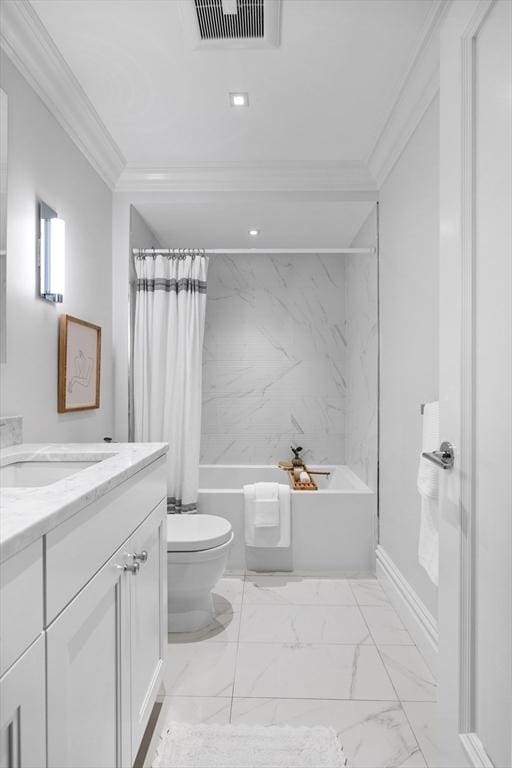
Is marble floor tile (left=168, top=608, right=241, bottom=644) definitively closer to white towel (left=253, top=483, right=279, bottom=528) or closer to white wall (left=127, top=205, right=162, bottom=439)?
white towel (left=253, top=483, right=279, bottom=528)

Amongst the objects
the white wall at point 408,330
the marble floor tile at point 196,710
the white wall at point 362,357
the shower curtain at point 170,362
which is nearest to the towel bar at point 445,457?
the white wall at point 408,330

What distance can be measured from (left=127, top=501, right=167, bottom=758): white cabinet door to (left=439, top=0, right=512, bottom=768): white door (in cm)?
80

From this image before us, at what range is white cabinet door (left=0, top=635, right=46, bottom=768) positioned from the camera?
625mm

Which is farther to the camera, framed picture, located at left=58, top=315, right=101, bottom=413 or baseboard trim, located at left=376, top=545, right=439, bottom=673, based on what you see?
framed picture, located at left=58, top=315, right=101, bottom=413

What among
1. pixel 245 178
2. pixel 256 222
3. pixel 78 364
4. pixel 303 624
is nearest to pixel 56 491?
pixel 78 364

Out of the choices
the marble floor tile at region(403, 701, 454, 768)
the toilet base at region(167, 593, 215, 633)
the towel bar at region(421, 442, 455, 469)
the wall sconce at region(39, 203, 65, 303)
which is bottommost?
the marble floor tile at region(403, 701, 454, 768)

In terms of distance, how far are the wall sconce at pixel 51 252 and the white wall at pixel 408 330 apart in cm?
152

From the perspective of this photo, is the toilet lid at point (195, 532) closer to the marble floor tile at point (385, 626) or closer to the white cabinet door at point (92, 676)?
the marble floor tile at point (385, 626)

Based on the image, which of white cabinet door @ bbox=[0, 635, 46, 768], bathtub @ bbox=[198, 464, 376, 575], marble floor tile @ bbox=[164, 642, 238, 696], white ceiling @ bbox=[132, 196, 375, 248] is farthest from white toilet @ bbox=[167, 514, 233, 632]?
white ceiling @ bbox=[132, 196, 375, 248]

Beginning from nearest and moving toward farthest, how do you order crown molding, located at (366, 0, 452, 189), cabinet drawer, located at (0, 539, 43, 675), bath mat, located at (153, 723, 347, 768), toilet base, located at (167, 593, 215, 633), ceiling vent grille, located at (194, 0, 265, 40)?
cabinet drawer, located at (0, 539, 43, 675), bath mat, located at (153, 723, 347, 768), ceiling vent grille, located at (194, 0, 265, 40), crown molding, located at (366, 0, 452, 189), toilet base, located at (167, 593, 215, 633)

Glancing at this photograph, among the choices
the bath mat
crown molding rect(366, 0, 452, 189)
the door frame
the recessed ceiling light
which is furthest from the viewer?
the recessed ceiling light

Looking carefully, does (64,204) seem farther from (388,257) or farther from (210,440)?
(210,440)

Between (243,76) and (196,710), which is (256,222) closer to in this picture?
(243,76)

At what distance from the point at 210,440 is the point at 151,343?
1396 millimetres
